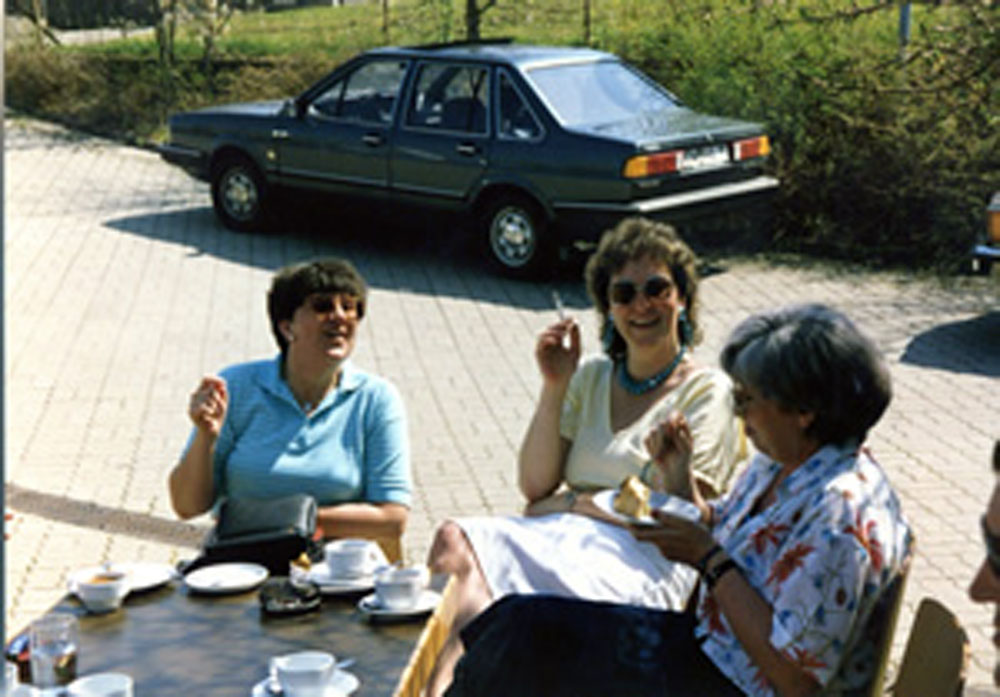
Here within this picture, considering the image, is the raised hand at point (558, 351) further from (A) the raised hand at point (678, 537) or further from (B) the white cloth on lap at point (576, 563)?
(A) the raised hand at point (678, 537)

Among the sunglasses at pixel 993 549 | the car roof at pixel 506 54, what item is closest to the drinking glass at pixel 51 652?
the sunglasses at pixel 993 549

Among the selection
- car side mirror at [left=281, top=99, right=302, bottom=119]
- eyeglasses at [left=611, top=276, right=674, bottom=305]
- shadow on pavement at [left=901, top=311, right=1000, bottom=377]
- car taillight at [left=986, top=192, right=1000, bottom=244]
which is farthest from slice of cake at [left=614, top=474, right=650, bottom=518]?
car side mirror at [left=281, top=99, right=302, bottom=119]

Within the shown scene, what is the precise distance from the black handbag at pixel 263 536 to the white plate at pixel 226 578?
0.08 metres

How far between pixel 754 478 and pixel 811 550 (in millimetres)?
499

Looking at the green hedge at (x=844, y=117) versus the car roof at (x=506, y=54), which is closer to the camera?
the car roof at (x=506, y=54)

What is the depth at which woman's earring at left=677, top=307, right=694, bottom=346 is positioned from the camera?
511 centimetres

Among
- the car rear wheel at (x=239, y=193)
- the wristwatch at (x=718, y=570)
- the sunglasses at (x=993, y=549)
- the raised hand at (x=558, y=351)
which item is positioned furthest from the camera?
the car rear wheel at (x=239, y=193)

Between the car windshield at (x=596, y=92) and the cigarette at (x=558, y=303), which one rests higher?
the car windshield at (x=596, y=92)

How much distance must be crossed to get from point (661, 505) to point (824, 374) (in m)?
0.65

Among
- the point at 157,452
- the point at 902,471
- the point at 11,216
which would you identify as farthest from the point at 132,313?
the point at 902,471

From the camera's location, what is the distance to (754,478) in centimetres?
400

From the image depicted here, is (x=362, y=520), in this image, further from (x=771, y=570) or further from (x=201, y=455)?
(x=771, y=570)

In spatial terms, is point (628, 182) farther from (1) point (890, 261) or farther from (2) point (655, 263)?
(2) point (655, 263)

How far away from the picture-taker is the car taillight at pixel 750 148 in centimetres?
1259
